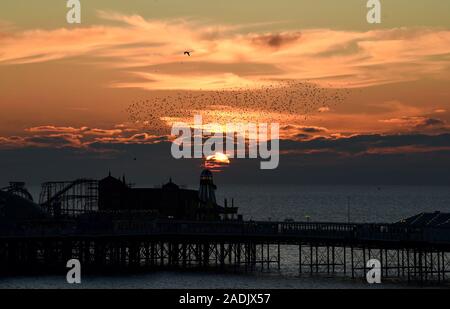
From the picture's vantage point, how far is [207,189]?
145m

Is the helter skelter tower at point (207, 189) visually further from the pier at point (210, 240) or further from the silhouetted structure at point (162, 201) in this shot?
the pier at point (210, 240)

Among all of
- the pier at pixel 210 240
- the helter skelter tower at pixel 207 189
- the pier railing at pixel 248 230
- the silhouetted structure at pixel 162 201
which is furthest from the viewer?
the helter skelter tower at pixel 207 189

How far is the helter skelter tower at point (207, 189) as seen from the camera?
143 m

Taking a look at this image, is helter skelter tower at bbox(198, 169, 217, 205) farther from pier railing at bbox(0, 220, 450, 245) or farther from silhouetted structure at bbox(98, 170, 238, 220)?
pier railing at bbox(0, 220, 450, 245)

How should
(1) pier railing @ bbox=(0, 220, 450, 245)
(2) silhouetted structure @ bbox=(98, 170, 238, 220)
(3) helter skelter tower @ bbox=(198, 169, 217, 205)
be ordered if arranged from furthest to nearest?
1. (3) helter skelter tower @ bbox=(198, 169, 217, 205)
2. (2) silhouetted structure @ bbox=(98, 170, 238, 220)
3. (1) pier railing @ bbox=(0, 220, 450, 245)

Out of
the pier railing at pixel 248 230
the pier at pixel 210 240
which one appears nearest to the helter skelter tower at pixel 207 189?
the pier at pixel 210 240

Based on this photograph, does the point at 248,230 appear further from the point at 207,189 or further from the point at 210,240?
the point at 207,189

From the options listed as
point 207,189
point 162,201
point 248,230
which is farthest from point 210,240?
point 207,189

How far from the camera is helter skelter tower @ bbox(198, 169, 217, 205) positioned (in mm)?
143000

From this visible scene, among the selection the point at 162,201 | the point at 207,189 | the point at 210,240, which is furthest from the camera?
the point at 207,189

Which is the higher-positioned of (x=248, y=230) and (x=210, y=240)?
(x=248, y=230)

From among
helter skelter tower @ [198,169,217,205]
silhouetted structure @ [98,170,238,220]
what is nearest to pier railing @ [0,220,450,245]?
silhouetted structure @ [98,170,238,220]
